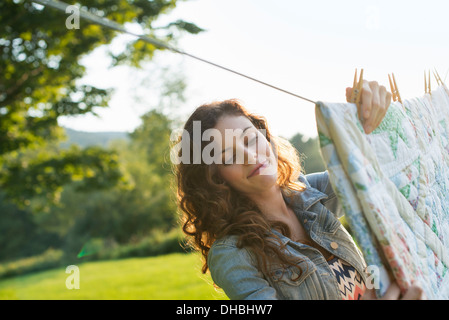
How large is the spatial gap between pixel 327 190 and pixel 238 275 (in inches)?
28.3

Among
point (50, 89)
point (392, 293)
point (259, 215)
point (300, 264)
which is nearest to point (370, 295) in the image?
point (392, 293)

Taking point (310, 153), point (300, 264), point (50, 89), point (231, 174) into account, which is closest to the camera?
point (300, 264)

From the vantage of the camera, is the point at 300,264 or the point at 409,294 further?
the point at 300,264

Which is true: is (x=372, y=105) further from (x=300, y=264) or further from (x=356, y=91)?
(x=300, y=264)

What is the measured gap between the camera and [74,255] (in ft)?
90.9

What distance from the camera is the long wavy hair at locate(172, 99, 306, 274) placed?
1.54 metres

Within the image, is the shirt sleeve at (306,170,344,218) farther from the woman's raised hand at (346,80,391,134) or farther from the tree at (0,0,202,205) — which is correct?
the tree at (0,0,202,205)

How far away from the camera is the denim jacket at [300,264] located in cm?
139

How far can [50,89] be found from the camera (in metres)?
7.77

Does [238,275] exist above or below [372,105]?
below

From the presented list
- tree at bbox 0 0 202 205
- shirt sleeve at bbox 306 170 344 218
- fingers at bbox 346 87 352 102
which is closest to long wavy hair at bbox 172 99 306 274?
shirt sleeve at bbox 306 170 344 218

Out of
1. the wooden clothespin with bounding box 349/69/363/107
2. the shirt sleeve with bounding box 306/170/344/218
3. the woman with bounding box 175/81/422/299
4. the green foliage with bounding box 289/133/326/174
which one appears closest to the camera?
the wooden clothespin with bounding box 349/69/363/107

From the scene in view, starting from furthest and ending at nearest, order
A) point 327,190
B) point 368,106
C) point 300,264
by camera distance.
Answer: point 327,190, point 300,264, point 368,106
